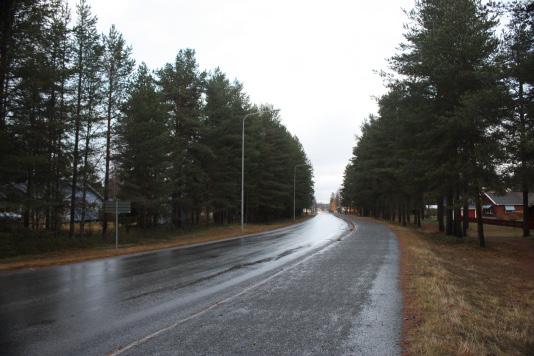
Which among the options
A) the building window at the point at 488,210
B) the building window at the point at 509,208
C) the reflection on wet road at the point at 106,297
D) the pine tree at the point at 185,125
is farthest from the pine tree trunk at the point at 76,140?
the building window at the point at 488,210

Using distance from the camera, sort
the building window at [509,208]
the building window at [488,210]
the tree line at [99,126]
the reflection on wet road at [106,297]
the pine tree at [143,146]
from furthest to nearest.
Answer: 1. the building window at [488,210]
2. the building window at [509,208]
3. the pine tree at [143,146]
4. the tree line at [99,126]
5. the reflection on wet road at [106,297]

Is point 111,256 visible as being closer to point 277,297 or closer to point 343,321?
point 277,297

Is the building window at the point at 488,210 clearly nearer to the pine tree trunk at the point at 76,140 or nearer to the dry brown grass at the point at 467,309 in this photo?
the dry brown grass at the point at 467,309

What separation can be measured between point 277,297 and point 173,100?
29204 mm

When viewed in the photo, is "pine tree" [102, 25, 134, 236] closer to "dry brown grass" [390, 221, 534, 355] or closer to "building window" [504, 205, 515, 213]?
"dry brown grass" [390, 221, 534, 355]

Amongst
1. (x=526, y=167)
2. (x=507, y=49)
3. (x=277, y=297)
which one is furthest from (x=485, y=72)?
(x=277, y=297)

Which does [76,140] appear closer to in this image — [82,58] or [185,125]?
[82,58]

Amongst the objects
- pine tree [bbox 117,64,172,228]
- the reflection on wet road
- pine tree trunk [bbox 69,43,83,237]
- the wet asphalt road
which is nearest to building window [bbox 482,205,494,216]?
pine tree [bbox 117,64,172,228]

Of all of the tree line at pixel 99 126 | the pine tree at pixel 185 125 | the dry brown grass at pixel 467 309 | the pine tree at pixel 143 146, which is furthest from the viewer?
the pine tree at pixel 185 125

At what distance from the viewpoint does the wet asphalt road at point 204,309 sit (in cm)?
600

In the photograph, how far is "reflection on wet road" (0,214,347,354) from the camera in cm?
634

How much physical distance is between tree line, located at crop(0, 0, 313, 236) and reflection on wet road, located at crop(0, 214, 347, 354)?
692 cm

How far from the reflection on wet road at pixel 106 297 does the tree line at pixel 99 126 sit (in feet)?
22.7

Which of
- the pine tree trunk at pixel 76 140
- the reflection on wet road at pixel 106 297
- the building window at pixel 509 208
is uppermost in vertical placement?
the pine tree trunk at pixel 76 140
